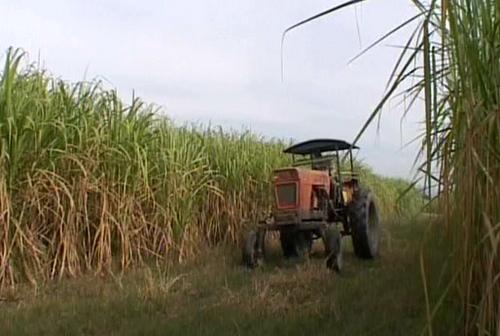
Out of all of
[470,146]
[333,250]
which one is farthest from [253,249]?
[470,146]

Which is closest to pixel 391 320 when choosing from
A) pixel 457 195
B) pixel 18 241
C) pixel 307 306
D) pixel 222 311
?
pixel 307 306

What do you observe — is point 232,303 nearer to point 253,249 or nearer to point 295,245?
point 253,249

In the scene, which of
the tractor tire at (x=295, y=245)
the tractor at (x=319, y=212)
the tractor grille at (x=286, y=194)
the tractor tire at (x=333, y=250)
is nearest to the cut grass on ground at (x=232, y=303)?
the tractor tire at (x=333, y=250)

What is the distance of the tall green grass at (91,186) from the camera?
19.4 ft

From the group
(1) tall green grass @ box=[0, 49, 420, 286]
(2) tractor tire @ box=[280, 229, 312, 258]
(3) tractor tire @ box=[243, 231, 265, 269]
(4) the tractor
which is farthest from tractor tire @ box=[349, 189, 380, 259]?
(1) tall green grass @ box=[0, 49, 420, 286]

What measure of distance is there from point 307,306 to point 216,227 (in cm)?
421

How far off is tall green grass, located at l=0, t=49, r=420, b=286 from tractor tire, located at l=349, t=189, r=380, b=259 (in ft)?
5.99

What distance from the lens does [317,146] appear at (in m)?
8.07

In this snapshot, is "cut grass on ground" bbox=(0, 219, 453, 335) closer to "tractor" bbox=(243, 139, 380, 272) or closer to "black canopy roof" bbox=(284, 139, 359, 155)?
"tractor" bbox=(243, 139, 380, 272)

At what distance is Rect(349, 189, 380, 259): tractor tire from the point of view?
7.33 m

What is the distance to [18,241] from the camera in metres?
5.66

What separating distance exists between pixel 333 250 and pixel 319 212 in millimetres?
1042

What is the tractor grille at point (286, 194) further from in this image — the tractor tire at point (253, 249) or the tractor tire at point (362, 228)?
the tractor tire at point (362, 228)

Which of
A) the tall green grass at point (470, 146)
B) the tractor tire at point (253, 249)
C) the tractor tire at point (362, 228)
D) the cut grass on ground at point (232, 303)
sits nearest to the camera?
the tall green grass at point (470, 146)
